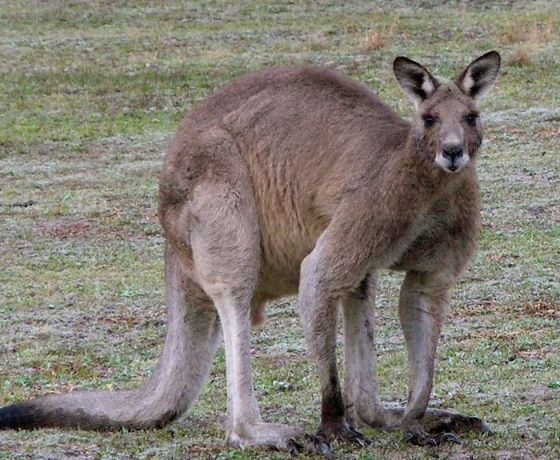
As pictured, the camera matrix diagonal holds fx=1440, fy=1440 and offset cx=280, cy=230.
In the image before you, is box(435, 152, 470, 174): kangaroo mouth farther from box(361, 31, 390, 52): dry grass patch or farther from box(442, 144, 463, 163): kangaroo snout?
box(361, 31, 390, 52): dry grass patch

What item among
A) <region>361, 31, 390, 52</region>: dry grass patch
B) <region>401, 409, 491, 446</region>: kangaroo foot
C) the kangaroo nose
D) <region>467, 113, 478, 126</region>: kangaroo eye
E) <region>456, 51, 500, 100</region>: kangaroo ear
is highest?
<region>361, 31, 390, 52</region>: dry grass patch

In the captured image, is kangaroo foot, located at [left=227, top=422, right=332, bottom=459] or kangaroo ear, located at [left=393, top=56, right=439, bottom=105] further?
kangaroo ear, located at [left=393, top=56, right=439, bottom=105]

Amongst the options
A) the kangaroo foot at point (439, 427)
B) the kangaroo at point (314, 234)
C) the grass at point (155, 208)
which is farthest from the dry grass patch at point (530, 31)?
the kangaroo foot at point (439, 427)

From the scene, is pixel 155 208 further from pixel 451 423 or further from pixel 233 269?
pixel 451 423

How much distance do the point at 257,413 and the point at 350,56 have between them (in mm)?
14615

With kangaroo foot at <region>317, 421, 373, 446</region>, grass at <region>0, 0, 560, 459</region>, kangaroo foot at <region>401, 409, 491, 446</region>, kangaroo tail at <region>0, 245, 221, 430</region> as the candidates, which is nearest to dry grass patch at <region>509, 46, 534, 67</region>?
grass at <region>0, 0, 560, 459</region>

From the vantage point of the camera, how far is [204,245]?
616cm

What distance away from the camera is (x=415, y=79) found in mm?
6000

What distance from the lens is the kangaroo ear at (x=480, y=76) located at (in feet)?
19.5

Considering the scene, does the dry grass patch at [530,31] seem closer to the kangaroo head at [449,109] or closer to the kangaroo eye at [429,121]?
the kangaroo head at [449,109]

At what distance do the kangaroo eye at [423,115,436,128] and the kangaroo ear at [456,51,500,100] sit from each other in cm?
21

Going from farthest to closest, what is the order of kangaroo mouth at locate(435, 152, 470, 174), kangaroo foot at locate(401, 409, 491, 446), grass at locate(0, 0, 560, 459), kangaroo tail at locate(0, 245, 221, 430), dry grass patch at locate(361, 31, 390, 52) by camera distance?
dry grass patch at locate(361, 31, 390, 52)
grass at locate(0, 0, 560, 459)
kangaroo tail at locate(0, 245, 221, 430)
kangaroo foot at locate(401, 409, 491, 446)
kangaroo mouth at locate(435, 152, 470, 174)

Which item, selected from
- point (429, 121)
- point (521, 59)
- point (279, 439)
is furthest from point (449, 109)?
point (521, 59)

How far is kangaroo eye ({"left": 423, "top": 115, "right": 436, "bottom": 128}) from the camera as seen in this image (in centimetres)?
583
